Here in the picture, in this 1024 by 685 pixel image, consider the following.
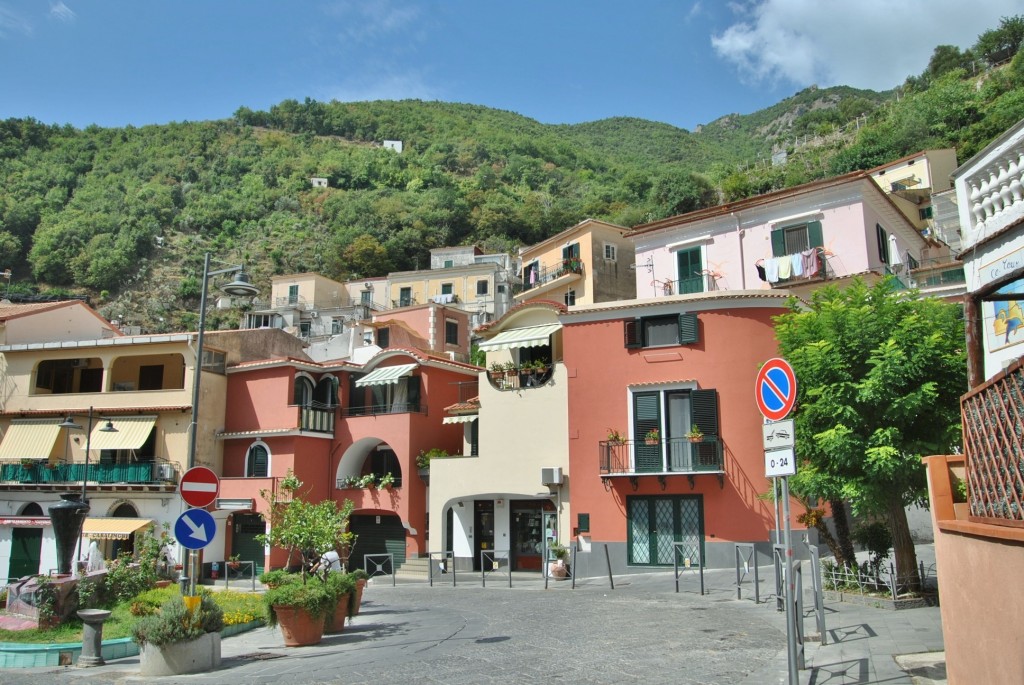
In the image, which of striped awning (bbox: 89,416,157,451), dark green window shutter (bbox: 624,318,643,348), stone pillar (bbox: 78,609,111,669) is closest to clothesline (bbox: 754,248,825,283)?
dark green window shutter (bbox: 624,318,643,348)

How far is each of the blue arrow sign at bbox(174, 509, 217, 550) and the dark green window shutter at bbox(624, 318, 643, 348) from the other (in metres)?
17.4

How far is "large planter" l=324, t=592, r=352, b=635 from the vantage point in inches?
611

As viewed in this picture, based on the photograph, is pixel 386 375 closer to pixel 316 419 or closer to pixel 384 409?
pixel 384 409

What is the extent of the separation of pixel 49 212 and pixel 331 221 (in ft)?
136

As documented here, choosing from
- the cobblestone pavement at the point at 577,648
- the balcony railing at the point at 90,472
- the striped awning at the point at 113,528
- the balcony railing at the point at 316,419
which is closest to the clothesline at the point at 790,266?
the cobblestone pavement at the point at 577,648

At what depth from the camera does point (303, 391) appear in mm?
36500

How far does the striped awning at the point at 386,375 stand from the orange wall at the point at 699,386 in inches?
334

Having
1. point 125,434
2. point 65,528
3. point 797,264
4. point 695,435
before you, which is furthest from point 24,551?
point 797,264

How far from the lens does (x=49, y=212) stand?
11538cm

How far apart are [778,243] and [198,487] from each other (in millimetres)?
23091

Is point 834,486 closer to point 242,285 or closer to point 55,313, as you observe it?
point 242,285

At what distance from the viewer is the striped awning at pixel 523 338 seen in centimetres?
2934

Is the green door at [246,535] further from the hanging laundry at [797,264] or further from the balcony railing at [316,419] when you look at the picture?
the hanging laundry at [797,264]

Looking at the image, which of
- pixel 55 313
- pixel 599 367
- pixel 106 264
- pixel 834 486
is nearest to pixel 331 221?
pixel 106 264
